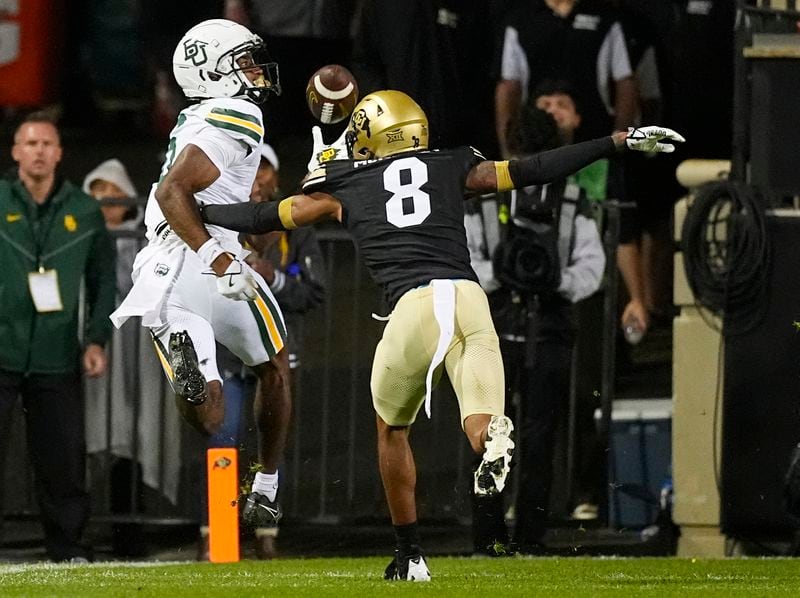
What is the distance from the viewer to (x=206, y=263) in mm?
10453

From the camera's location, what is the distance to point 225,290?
10.3 metres

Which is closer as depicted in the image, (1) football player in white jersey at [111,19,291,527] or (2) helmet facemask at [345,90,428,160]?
(2) helmet facemask at [345,90,428,160]

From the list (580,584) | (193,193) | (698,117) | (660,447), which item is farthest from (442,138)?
(580,584)

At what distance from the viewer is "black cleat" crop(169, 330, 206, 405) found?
1052 cm

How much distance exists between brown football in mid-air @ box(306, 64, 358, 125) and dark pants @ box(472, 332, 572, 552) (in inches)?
86.1

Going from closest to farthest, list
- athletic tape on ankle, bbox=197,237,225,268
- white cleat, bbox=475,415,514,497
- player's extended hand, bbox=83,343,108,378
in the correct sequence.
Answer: white cleat, bbox=475,415,514,497 → athletic tape on ankle, bbox=197,237,225,268 → player's extended hand, bbox=83,343,108,378

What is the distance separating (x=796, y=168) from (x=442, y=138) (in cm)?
287

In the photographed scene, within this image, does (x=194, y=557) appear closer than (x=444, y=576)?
No

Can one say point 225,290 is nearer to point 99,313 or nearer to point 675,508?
point 99,313

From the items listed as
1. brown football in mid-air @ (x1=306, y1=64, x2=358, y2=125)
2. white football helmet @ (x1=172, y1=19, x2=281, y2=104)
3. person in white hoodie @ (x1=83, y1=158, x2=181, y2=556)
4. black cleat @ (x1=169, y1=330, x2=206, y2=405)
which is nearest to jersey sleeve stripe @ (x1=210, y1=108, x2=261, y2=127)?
white football helmet @ (x1=172, y1=19, x2=281, y2=104)

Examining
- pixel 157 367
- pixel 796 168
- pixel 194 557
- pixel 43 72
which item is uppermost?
pixel 43 72

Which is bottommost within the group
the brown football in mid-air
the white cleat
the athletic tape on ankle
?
the white cleat

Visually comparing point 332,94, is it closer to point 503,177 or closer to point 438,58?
point 503,177

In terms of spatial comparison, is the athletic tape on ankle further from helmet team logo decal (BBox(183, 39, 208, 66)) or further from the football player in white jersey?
helmet team logo decal (BBox(183, 39, 208, 66))
